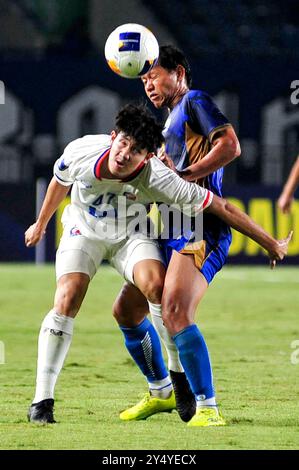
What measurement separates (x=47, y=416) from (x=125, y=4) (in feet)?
67.3

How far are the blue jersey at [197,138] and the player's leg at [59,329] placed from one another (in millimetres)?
557

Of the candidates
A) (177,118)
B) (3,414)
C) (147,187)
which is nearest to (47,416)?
(3,414)

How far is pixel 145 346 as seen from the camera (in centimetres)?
726

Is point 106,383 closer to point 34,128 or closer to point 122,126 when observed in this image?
point 122,126

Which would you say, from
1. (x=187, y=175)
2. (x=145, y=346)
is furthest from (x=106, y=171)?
(x=145, y=346)

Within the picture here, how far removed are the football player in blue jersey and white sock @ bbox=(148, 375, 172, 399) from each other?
12.8 inches

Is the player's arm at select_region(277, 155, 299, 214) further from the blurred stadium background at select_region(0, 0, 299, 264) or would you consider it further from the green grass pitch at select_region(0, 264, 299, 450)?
the blurred stadium background at select_region(0, 0, 299, 264)

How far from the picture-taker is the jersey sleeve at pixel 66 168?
272 inches

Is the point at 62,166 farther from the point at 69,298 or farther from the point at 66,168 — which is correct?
the point at 69,298

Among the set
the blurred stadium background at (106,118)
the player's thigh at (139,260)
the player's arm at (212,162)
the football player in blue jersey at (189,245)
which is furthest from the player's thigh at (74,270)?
the blurred stadium background at (106,118)

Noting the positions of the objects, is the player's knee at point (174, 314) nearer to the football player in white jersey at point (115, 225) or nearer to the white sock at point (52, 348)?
the football player in white jersey at point (115, 225)

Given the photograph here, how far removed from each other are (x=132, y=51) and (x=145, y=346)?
67.7 inches

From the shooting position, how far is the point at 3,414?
6969 millimetres
